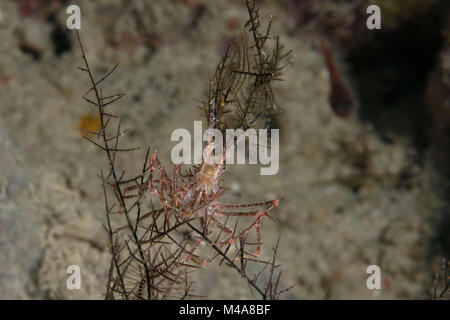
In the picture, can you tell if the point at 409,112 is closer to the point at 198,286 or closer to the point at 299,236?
the point at 299,236

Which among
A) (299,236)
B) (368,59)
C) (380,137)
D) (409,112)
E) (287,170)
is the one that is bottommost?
(299,236)

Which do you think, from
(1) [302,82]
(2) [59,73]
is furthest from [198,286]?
(2) [59,73]

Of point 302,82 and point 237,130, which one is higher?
point 302,82

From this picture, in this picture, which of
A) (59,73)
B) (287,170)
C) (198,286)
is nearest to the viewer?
(198,286)
